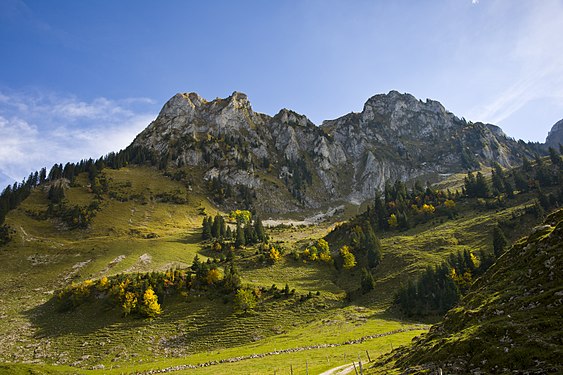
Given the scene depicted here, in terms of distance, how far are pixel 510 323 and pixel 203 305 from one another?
270ft

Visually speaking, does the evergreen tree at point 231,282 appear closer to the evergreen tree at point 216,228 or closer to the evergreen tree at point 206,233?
the evergreen tree at point 206,233

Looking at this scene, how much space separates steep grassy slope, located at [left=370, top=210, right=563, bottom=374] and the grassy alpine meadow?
705 inches

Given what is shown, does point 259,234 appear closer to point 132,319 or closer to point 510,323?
point 132,319

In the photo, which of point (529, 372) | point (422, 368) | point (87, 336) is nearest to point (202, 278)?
point (87, 336)

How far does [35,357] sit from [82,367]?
1258 cm

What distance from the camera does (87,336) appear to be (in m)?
77.3

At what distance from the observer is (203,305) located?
9188cm

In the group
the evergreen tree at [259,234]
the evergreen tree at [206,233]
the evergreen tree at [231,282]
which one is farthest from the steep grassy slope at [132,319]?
the evergreen tree at [259,234]

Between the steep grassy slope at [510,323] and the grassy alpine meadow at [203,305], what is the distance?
705 inches

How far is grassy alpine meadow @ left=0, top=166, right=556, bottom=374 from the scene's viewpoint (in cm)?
6431

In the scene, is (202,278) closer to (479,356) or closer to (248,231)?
(248,231)

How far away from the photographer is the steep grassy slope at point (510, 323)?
19.6 meters

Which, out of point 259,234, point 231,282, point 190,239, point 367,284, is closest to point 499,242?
point 367,284

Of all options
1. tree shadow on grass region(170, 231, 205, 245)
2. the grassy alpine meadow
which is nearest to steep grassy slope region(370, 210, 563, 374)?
the grassy alpine meadow
